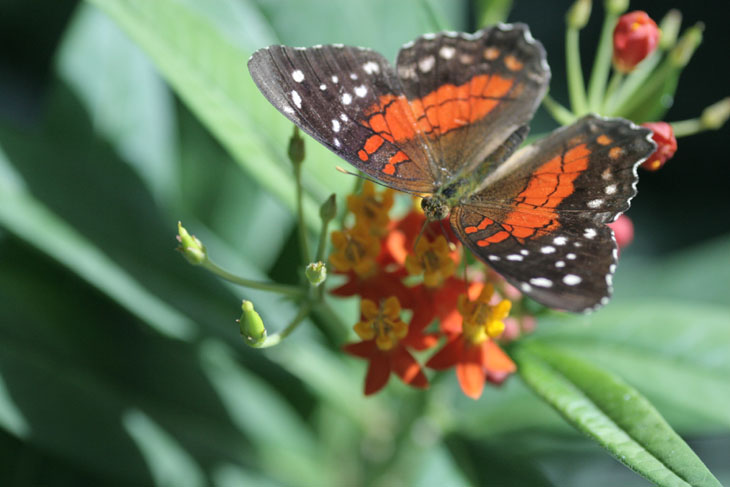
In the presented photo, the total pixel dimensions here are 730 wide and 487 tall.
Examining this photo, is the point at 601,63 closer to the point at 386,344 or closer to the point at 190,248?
the point at 386,344

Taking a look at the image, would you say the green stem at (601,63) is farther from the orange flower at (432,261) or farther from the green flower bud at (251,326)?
the green flower bud at (251,326)

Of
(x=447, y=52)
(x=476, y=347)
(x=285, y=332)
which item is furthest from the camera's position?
(x=447, y=52)

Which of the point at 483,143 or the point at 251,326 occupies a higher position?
the point at 483,143

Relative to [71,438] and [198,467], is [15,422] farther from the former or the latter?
[198,467]

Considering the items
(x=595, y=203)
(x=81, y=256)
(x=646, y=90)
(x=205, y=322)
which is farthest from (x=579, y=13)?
(x=81, y=256)

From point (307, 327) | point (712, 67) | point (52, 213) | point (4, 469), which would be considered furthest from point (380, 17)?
point (712, 67)

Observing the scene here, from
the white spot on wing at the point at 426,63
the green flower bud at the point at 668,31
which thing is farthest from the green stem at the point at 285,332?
the green flower bud at the point at 668,31

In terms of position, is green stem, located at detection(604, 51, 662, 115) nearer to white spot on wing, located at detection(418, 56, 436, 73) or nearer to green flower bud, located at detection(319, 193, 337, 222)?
white spot on wing, located at detection(418, 56, 436, 73)
